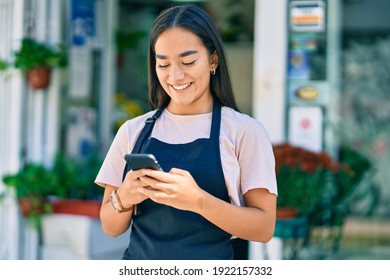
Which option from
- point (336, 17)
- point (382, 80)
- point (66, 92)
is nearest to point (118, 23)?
point (66, 92)

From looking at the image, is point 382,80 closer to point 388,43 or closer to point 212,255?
point 388,43

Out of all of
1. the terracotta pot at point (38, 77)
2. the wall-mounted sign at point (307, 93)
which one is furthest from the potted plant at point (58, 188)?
the wall-mounted sign at point (307, 93)

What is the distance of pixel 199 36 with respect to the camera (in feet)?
6.15

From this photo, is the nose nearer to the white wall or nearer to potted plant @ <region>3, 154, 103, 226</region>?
the white wall

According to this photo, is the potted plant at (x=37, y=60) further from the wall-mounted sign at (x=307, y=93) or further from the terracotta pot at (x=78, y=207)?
the wall-mounted sign at (x=307, y=93)

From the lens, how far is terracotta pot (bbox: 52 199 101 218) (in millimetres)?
4879

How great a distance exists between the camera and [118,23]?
6109 mm

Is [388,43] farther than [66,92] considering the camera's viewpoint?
Yes

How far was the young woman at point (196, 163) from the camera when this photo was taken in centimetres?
183

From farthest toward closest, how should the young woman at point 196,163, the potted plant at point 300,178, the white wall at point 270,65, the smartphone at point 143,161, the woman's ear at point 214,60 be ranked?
the white wall at point 270,65 → the potted plant at point 300,178 → the woman's ear at point 214,60 → the young woman at point 196,163 → the smartphone at point 143,161

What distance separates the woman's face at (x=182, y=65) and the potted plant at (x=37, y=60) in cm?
310

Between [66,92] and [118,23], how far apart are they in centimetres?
104
